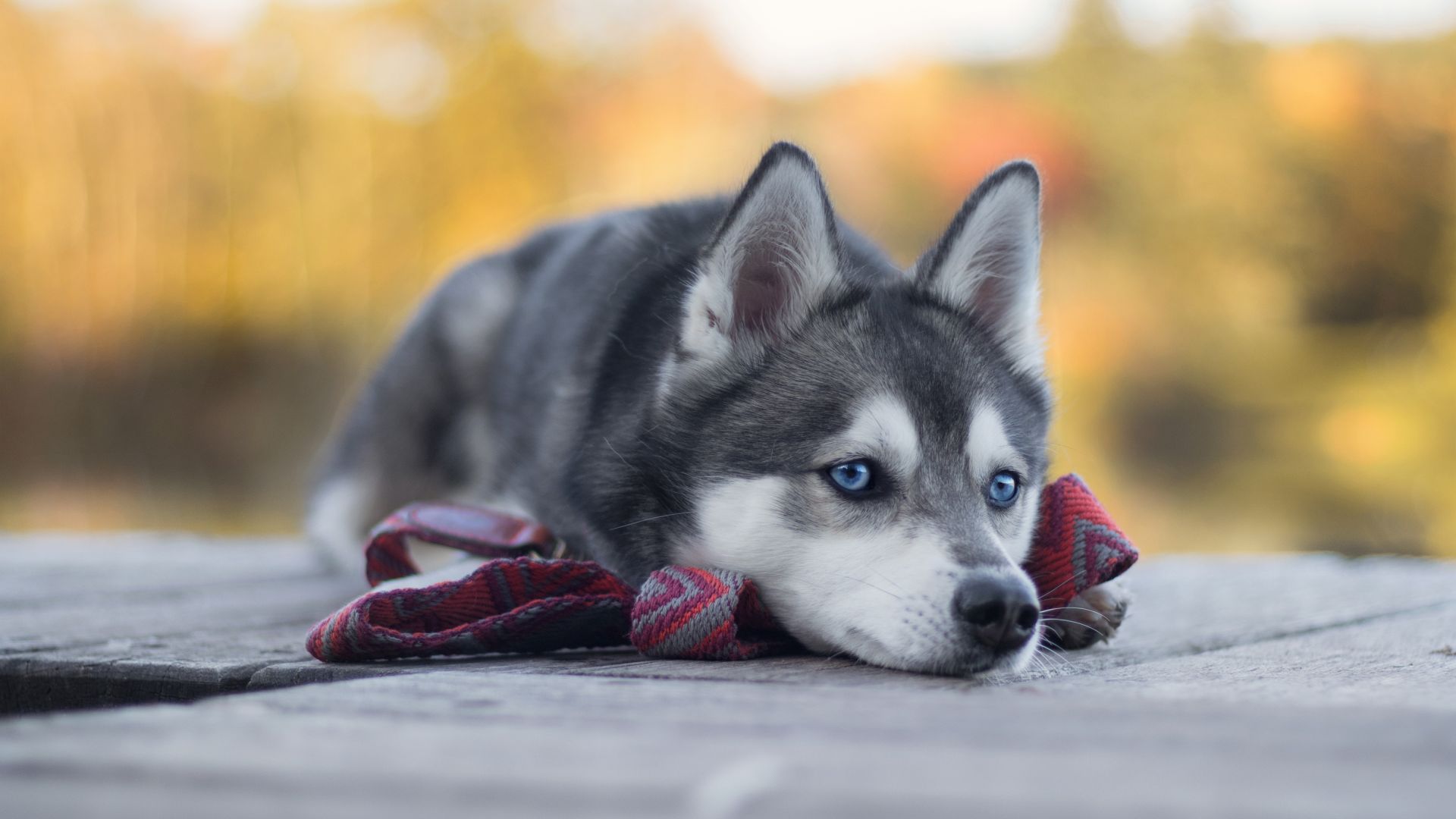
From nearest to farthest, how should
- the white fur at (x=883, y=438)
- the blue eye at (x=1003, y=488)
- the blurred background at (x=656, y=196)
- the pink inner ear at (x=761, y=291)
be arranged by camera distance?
the white fur at (x=883, y=438)
the blue eye at (x=1003, y=488)
the pink inner ear at (x=761, y=291)
the blurred background at (x=656, y=196)

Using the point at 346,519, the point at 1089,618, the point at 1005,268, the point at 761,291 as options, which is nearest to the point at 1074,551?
the point at 1089,618

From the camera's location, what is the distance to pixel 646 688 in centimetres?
183

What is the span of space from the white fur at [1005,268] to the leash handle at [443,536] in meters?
1.14

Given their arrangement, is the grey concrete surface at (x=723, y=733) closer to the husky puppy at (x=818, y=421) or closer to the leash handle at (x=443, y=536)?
the husky puppy at (x=818, y=421)

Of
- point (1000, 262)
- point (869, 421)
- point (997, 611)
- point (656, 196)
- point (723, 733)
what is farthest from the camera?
point (656, 196)

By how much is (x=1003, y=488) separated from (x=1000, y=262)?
63 centimetres

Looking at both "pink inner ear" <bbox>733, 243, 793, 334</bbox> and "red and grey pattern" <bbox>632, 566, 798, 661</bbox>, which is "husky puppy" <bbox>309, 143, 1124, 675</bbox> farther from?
"red and grey pattern" <bbox>632, 566, 798, 661</bbox>

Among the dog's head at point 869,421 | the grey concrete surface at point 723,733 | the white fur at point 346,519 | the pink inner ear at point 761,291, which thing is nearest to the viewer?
the grey concrete surface at point 723,733

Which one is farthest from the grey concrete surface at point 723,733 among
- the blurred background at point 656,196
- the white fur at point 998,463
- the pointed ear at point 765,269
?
the blurred background at point 656,196

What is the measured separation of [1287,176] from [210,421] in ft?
59.4

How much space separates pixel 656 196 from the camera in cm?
1862

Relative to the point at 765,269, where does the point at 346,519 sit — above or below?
below

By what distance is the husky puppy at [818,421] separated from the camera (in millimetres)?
2303

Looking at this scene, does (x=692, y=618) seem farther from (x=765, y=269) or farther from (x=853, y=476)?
(x=765, y=269)
